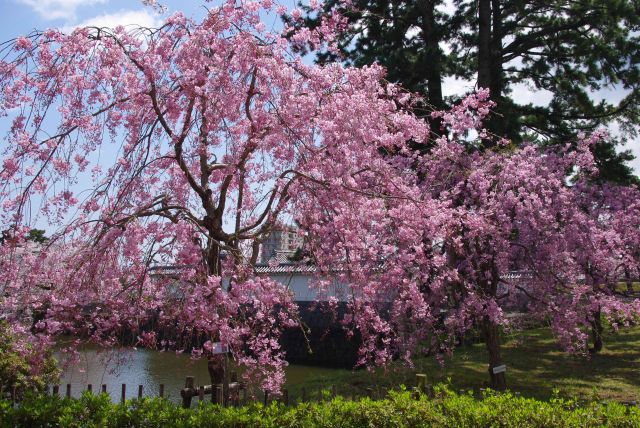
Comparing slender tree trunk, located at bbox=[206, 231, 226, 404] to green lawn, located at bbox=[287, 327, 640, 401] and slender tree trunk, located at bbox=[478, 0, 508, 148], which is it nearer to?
green lawn, located at bbox=[287, 327, 640, 401]

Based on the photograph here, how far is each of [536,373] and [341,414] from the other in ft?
29.4

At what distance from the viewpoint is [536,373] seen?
41.5 feet

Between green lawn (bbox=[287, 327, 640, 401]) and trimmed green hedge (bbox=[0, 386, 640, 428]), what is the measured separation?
4509 mm

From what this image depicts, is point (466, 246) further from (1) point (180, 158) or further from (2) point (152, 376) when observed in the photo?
(2) point (152, 376)

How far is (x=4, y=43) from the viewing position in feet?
18.6

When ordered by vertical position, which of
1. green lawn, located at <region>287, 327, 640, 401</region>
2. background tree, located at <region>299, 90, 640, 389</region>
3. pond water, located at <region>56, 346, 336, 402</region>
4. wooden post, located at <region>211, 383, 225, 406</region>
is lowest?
pond water, located at <region>56, 346, 336, 402</region>

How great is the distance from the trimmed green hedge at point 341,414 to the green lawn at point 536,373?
4509mm

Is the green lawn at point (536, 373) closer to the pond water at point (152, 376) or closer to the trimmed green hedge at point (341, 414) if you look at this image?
the pond water at point (152, 376)

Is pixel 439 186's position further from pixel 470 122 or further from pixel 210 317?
pixel 210 317

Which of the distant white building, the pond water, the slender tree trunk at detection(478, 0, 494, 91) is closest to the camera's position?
the distant white building

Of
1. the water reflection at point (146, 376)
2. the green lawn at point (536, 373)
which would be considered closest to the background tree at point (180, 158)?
the green lawn at point (536, 373)

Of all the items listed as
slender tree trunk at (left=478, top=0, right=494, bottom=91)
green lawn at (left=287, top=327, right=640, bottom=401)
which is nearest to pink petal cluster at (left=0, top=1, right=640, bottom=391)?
green lawn at (left=287, top=327, right=640, bottom=401)

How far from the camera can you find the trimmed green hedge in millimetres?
4855

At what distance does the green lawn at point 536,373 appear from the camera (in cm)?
1106
